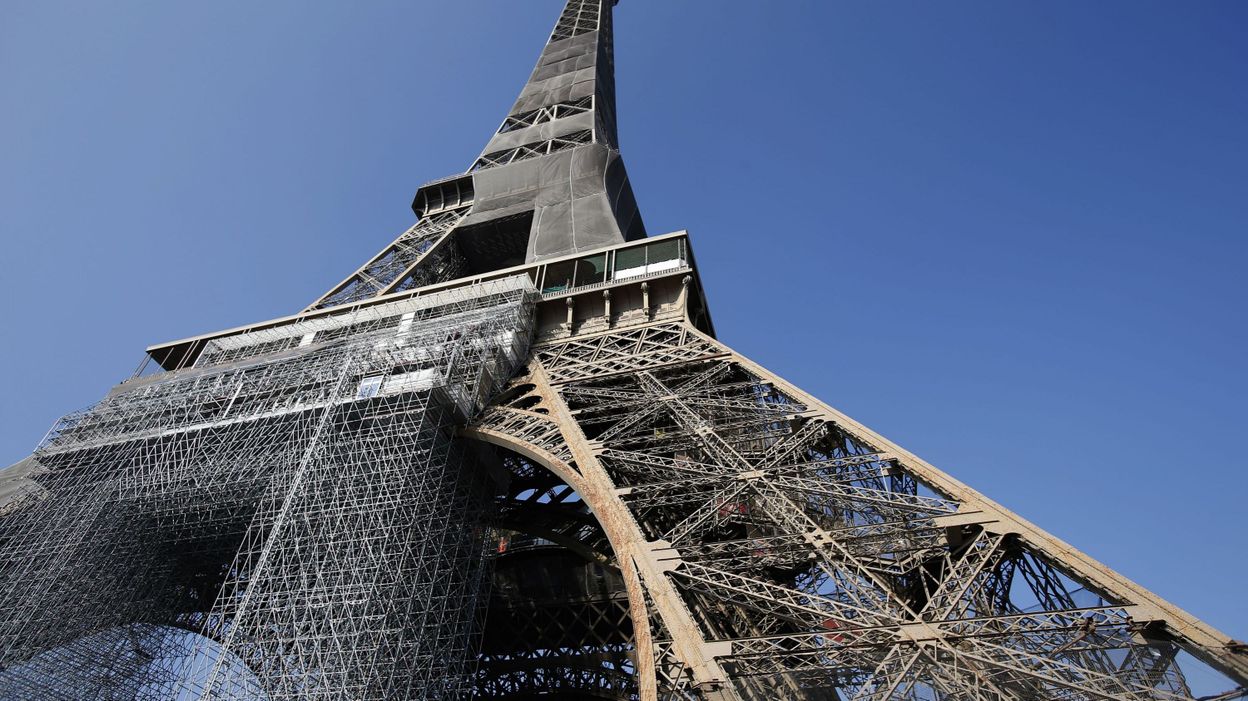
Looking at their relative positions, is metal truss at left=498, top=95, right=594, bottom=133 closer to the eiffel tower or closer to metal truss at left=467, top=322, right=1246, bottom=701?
the eiffel tower

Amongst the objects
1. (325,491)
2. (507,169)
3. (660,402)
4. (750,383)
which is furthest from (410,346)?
(507,169)

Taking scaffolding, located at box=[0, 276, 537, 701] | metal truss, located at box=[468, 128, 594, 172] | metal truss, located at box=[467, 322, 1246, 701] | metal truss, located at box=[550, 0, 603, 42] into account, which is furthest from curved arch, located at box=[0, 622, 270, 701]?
metal truss, located at box=[550, 0, 603, 42]

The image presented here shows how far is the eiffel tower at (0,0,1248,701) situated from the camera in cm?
795

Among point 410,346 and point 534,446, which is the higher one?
point 410,346

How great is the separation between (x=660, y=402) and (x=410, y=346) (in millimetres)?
5964

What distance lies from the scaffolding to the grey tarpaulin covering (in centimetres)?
432

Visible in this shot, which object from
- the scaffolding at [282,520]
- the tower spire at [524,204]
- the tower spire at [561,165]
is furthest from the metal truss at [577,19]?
the scaffolding at [282,520]

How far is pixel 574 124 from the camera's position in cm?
2809

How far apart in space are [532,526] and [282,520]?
6.70 metres

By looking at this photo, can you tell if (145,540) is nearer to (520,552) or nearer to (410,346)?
(410,346)

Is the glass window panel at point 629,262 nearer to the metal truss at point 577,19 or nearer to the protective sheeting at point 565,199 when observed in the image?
the protective sheeting at point 565,199

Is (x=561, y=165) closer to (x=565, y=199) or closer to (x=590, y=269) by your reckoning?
(x=565, y=199)

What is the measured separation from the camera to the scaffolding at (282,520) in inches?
494

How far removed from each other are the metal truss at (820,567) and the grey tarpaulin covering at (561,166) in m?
8.89
